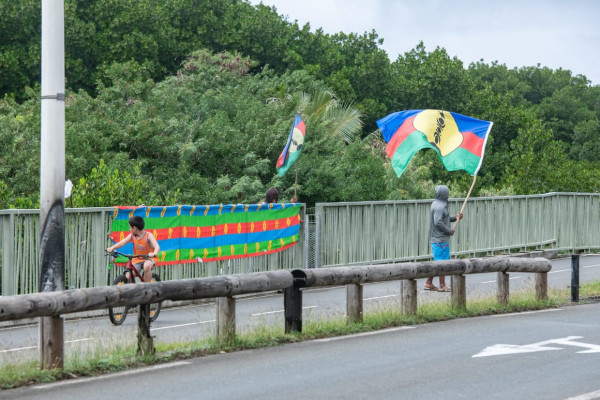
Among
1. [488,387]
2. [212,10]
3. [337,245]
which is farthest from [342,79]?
[488,387]

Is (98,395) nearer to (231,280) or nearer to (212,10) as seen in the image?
(231,280)

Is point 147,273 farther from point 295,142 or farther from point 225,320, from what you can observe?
point 295,142

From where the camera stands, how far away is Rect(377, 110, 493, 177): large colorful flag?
16.3 metres

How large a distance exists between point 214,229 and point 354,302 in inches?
246

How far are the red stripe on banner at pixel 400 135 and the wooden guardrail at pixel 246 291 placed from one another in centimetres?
304

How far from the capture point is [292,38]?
60344 mm

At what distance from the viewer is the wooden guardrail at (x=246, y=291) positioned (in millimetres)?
8664

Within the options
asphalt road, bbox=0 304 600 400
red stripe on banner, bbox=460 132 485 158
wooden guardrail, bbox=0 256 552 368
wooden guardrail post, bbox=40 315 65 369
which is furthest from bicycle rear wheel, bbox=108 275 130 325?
red stripe on banner, bbox=460 132 485 158

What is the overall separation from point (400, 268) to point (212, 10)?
4564 centimetres

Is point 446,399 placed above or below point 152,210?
below

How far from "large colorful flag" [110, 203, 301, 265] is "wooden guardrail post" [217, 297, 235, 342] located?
5903mm

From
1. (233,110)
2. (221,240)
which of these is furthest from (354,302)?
(233,110)

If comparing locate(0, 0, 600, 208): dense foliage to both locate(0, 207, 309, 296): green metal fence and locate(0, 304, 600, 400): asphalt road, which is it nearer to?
locate(0, 207, 309, 296): green metal fence

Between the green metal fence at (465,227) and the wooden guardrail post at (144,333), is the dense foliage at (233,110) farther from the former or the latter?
the wooden guardrail post at (144,333)
